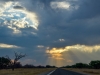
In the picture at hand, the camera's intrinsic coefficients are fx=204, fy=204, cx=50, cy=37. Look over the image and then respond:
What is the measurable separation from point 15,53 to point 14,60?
3.76 m

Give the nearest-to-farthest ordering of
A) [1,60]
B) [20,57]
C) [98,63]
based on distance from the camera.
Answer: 1. [20,57]
2. [1,60]
3. [98,63]

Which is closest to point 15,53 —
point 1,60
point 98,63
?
point 1,60

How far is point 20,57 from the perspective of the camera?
102 meters

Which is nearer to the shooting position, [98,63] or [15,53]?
[15,53]

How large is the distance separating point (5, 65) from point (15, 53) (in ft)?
197

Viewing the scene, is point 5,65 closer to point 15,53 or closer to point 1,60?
point 1,60

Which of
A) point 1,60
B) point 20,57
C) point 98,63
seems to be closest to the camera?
point 20,57

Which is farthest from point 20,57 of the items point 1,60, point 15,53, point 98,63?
point 98,63

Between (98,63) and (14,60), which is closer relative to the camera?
(14,60)

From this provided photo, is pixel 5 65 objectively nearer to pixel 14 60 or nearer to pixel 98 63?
pixel 14 60

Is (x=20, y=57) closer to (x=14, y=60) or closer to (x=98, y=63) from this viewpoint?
(x=14, y=60)

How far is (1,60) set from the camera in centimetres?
15650

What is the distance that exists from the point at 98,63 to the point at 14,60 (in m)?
114

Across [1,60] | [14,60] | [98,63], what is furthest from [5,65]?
[98,63]
